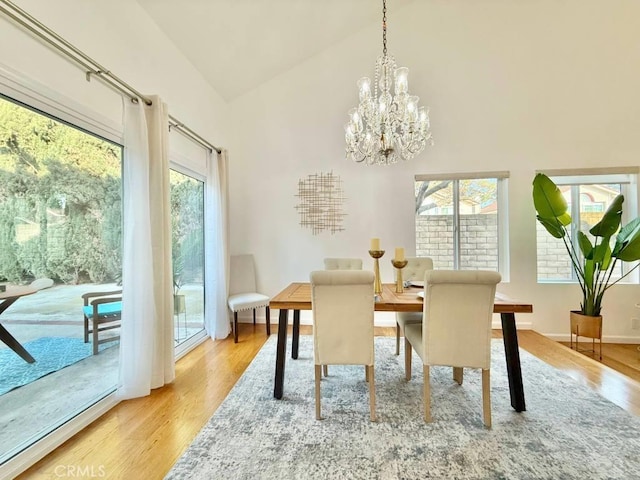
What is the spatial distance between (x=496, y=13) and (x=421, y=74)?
1.17 m

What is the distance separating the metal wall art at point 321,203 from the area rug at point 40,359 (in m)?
2.68

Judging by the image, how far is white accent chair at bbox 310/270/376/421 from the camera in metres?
1.77

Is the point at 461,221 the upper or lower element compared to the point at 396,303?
upper

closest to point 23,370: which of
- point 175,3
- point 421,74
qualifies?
point 175,3

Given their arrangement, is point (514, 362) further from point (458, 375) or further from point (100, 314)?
point (100, 314)

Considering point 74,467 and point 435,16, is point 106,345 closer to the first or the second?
point 74,467

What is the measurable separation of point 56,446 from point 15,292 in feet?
3.00

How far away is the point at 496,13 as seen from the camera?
3.66 metres

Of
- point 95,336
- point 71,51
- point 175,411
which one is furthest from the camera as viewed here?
point 95,336

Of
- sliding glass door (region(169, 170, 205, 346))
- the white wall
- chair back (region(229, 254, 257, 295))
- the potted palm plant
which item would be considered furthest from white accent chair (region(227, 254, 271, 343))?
the potted palm plant

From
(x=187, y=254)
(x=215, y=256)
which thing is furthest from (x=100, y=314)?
(x=215, y=256)

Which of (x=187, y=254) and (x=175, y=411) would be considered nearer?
(x=175, y=411)

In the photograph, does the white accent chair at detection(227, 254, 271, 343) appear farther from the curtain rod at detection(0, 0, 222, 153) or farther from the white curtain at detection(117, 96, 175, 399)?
the curtain rod at detection(0, 0, 222, 153)

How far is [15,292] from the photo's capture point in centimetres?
148
